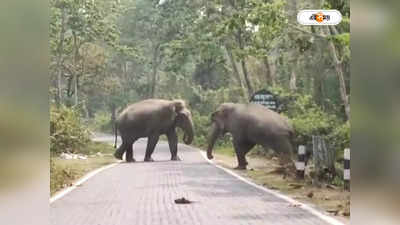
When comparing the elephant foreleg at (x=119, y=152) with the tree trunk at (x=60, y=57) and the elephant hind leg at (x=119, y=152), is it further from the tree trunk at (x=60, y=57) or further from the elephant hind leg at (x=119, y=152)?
the tree trunk at (x=60, y=57)

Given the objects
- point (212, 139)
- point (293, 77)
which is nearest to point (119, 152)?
point (212, 139)

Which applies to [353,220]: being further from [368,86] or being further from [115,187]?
[115,187]

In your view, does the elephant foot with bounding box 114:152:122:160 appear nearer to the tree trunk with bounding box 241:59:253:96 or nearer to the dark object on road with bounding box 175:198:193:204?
the dark object on road with bounding box 175:198:193:204

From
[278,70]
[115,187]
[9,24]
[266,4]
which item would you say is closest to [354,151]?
[278,70]

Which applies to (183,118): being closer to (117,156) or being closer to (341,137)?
(117,156)

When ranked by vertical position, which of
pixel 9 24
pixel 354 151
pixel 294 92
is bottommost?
pixel 354 151

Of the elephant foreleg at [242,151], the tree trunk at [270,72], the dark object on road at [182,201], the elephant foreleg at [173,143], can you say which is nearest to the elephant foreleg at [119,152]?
the elephant foreleg at [173,143]
